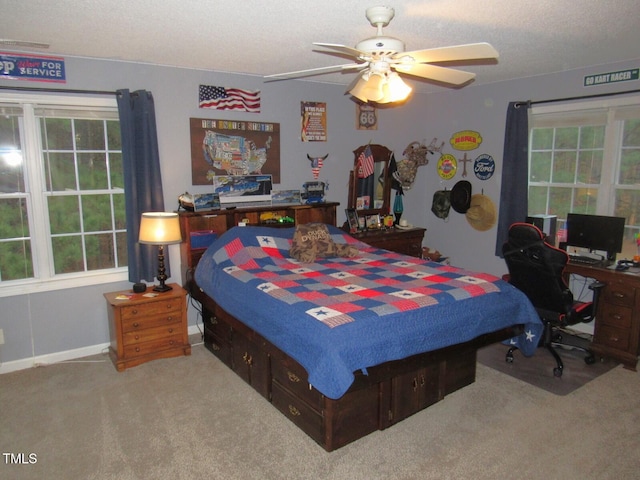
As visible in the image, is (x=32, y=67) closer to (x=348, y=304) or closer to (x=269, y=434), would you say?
(x=348, y=304)

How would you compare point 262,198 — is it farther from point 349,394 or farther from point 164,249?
point 349,394

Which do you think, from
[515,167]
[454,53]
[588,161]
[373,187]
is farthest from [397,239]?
[454,53]

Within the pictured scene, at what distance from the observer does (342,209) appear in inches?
205

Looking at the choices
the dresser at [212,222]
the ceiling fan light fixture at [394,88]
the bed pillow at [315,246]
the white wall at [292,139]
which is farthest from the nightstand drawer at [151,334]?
the ceiling fan light fixture at [394,88]

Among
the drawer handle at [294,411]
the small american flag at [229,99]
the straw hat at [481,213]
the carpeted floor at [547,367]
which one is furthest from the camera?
the straw hat at [481,213]

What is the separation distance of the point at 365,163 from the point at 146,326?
9.55 ft

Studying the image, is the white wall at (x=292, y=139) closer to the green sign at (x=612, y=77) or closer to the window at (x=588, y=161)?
the green sign at (x=612, y=77)

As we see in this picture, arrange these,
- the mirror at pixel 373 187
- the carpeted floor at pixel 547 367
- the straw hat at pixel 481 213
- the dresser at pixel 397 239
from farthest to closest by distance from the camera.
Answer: the mirror at pixel 373 187 < the straw hat at pixel 481 213 < the dresser at pixel 397 239 < the carpeted floor at pixel 547 367

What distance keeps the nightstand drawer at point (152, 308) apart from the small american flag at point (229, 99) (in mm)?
1784

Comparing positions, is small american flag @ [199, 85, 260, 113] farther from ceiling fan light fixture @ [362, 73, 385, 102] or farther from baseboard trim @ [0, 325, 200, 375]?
baseboard trim @ [0, 325, 200, 375]

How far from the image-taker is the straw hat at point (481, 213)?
201 inches

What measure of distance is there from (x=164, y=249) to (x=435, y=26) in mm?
2822

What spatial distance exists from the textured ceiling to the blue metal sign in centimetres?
9

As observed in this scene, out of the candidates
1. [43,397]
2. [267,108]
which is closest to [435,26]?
[267,108]
